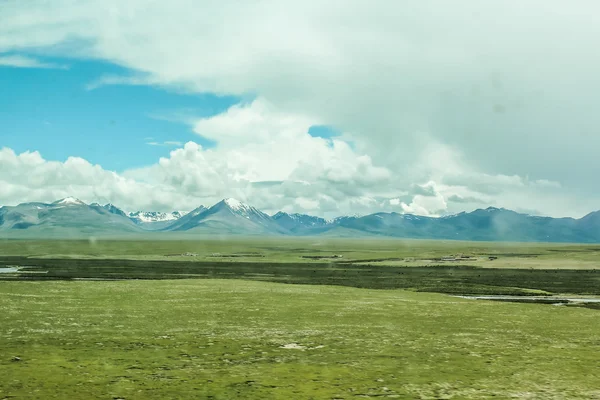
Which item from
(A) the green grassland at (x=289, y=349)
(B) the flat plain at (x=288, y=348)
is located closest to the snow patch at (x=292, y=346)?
(A) the green grassland at (x=289, y=349)

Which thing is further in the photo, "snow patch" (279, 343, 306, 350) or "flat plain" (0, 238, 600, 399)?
"snow patch" (279, 343, 306, 350)

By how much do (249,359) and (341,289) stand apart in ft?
131

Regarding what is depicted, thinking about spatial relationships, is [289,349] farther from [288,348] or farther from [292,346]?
[292,346]

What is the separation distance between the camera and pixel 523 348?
30.1 m

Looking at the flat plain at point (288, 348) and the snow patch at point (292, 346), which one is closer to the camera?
the flat plain at point (288, 348)

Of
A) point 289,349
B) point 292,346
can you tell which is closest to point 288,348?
point 289,349

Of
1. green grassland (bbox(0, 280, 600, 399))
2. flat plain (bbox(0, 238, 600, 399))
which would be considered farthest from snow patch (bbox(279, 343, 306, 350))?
flat plain (bbox(0, 238, 600, 399))

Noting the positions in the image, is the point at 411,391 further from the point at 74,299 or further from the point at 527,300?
the point at 527,300

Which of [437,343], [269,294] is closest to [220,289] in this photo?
[269,294]

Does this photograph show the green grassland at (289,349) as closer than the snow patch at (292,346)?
Yes

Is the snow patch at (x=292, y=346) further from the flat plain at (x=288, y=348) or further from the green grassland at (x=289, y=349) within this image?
the flat plain at (x=288, y=348)

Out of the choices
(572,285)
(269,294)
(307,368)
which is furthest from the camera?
(572,285)

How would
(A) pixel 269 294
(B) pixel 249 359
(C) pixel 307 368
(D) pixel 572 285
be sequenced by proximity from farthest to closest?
(D) pixel 572 285 → (A) pixel 269 294 → (B) pixel 249 359 → (C) pixel 307 368

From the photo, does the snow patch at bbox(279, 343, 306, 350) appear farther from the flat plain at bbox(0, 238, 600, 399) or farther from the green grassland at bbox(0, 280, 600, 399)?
the flat plain at bbox(0, 238, 600, 399)
